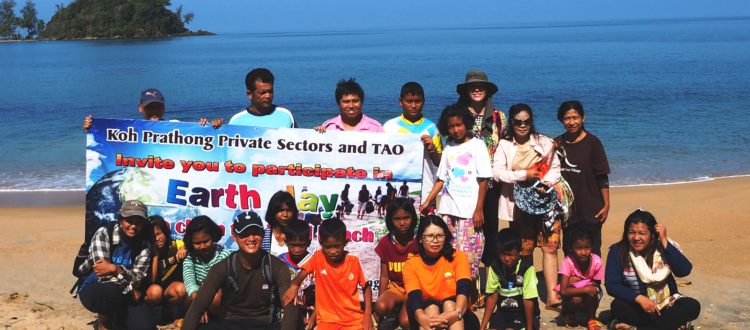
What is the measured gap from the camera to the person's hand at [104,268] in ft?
17.8

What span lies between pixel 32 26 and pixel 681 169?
493 feet

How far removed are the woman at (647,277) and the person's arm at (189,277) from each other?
9.96ft

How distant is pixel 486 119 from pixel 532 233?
40.0 inches

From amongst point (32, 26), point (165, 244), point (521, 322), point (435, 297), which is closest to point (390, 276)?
point (435, 297)

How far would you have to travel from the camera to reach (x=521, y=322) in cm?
570

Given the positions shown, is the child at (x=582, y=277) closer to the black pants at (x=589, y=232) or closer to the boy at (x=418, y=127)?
the black pants at (x=589, y=232)

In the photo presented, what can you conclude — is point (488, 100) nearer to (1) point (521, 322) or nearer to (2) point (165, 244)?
(1) point (521, 322)

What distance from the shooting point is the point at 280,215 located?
5.89 m

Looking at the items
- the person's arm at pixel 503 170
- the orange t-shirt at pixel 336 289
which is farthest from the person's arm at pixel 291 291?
the person's arm at pixel 503 170

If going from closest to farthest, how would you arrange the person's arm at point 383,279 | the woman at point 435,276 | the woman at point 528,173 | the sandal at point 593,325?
the woman at point 435,276, the person's arm at point 383,279, the sandal at point 593,325, the woman at point 528,173

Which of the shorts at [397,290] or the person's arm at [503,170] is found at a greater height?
the person's arm at [503,170]

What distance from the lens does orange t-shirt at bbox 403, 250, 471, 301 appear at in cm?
533

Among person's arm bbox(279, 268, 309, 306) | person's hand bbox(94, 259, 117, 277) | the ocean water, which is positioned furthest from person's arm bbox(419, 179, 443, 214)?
the ocean water

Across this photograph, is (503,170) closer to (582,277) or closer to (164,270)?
(582,277)
